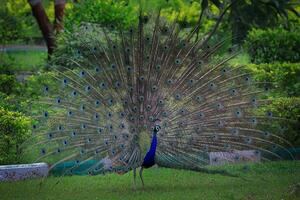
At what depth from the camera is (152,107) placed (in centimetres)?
955

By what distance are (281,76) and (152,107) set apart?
14.1 ft

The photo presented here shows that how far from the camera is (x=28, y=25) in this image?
31562mm

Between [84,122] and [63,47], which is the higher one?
[63,47]

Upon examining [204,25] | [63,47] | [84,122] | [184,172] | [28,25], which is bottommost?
[184,172]

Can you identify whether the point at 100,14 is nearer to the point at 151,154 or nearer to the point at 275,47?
the point at 275,47

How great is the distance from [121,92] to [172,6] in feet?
54.5

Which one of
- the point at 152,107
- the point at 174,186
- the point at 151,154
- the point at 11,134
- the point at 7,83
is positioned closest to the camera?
the point at 151,154

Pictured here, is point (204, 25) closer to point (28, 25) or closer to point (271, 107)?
point (28, 25)

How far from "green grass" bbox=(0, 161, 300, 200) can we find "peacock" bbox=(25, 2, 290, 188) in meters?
0.34

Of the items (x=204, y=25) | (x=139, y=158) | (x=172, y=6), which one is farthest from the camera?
(x=172, y=6)

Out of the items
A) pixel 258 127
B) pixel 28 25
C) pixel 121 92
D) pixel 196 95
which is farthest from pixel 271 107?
pixel 28 25

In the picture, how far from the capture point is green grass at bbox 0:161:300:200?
29.8 ft

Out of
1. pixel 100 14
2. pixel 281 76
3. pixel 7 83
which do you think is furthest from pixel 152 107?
pixel 100 14

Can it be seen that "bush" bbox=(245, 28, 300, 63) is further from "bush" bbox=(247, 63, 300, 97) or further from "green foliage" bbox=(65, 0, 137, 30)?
"green foliage" bbox=(65, 0, 137, 30)
